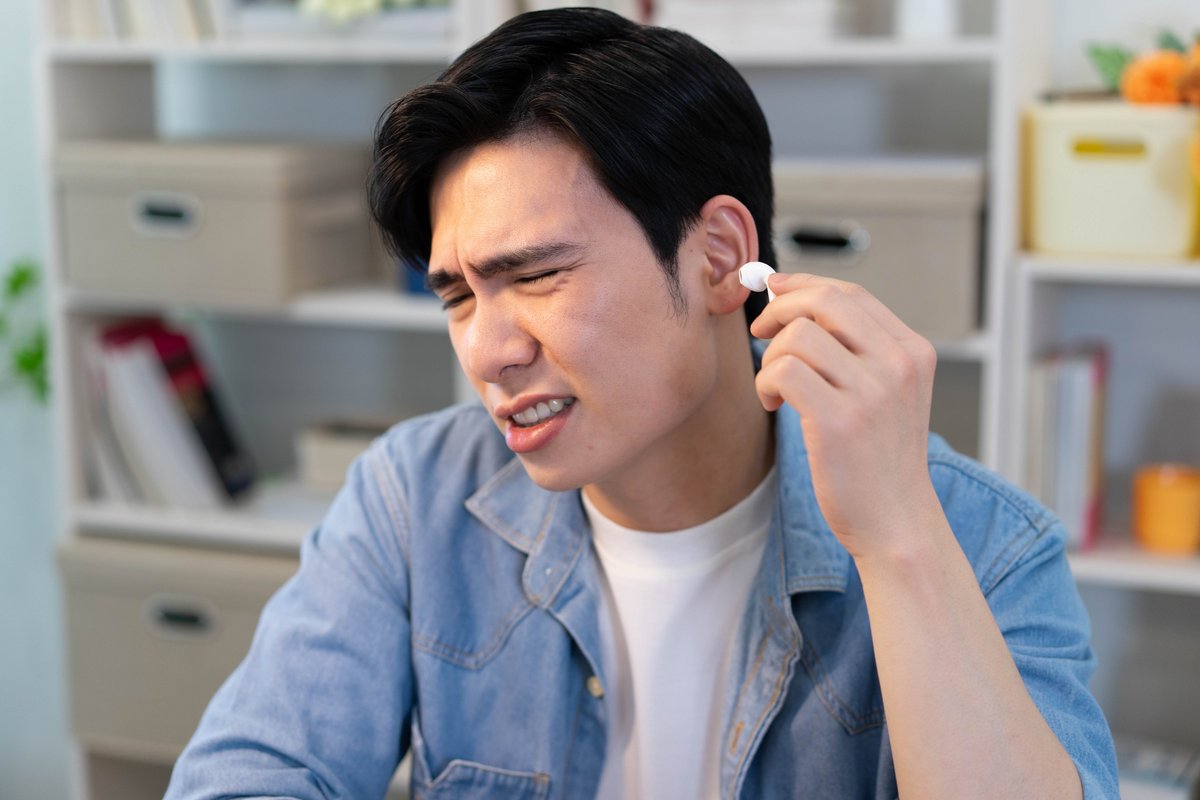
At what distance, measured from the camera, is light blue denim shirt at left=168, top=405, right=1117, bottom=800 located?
1.21 metres

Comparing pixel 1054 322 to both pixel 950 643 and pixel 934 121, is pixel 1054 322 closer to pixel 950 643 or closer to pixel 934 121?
pixel 934 121

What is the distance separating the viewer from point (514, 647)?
135 centimetres

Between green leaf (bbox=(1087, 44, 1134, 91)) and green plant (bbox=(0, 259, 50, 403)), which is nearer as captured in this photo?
green leaf (bbox=(1087, 44, 1134, 91))

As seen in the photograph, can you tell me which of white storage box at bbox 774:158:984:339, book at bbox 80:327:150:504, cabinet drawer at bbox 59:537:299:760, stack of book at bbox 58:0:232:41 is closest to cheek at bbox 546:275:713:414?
white storage box at bbox 774:158:984:339

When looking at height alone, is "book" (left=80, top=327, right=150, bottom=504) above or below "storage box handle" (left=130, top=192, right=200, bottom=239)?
below

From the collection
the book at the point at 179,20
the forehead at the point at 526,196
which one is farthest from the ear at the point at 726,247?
the book at the point at 179,20

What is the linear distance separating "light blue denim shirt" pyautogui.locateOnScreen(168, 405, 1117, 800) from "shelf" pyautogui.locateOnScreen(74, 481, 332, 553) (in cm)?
103

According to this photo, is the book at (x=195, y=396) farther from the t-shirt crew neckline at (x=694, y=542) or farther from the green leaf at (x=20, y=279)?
the t-shirt crew neckline at (x=694, y=542)

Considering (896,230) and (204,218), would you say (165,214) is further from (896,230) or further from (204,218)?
(896,230)

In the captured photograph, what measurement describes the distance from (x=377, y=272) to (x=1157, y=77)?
52.9 inches

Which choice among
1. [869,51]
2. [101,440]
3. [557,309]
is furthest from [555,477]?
[101,440]

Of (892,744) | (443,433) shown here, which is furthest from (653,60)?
(892,744)

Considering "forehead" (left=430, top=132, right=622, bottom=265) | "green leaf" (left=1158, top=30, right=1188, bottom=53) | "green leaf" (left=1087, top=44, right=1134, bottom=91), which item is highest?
"green leaf" (left=1158, top=30, right=1188, bottom=53)

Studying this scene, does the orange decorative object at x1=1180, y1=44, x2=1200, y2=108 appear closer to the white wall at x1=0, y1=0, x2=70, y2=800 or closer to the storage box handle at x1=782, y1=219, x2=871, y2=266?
the storage box handle at x1=782, y1=219, x2=871, y2=266
